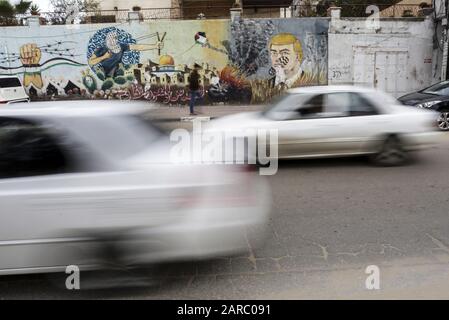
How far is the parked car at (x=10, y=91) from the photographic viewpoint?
44.0ft

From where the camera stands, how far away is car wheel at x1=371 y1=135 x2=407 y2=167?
7.75 meters

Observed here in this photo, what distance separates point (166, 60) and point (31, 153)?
1716 centimetres

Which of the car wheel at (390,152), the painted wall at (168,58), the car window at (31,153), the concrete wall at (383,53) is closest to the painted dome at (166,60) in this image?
the painted wall at (168,58)

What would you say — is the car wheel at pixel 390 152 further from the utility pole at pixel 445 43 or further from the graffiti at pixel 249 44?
the utility pole at pixel 445 43

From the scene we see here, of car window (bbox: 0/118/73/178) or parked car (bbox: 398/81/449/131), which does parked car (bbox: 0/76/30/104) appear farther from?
parked car (bbox: 398/81/449/131)

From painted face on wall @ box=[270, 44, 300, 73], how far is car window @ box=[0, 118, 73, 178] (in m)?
17.4

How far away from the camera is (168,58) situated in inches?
786

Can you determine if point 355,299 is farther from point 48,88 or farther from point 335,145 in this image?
point 48,88

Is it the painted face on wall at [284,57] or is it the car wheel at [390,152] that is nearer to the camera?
the car wheel at [390,152]

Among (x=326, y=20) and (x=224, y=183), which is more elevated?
(x=326, y=20)

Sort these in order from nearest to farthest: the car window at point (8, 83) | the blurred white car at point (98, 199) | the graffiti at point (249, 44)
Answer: the blurred white car at point (98, 199) < the car window at point (8, 83) < the graffiti at point (249, 44)

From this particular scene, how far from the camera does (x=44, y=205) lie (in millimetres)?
3287

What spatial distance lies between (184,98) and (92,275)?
17.2 m
